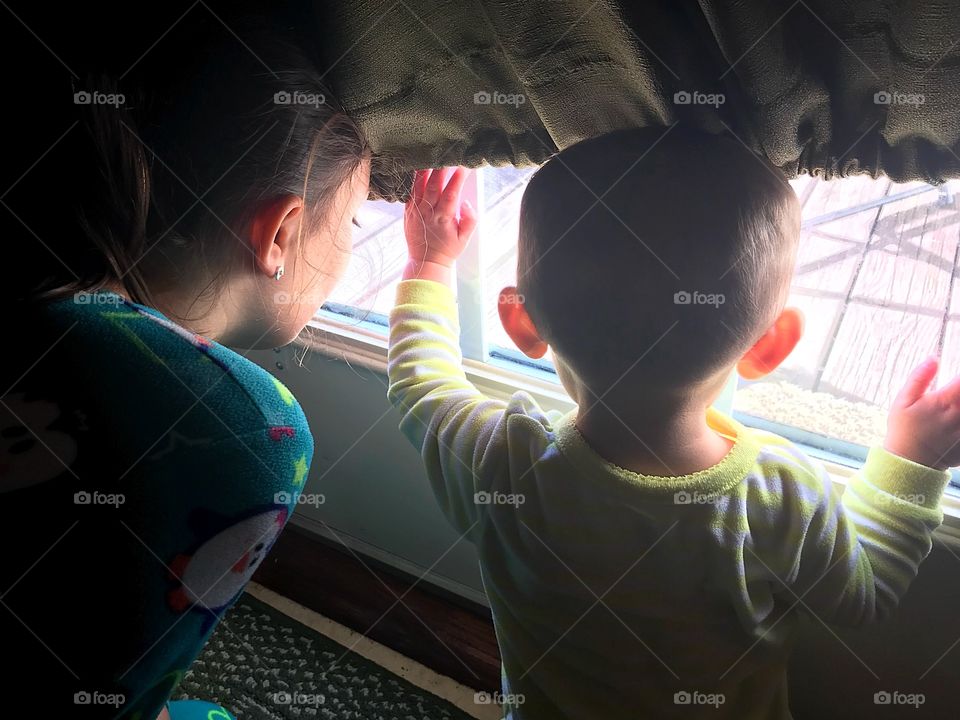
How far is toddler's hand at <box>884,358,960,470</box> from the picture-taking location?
0.58 m

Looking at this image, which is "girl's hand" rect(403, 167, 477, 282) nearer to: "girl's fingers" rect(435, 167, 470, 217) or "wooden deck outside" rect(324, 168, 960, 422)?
"girl's fingers" rect(435, 167, 470, 217)

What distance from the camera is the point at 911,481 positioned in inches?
23.1

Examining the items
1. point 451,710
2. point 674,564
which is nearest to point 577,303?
point 674,564

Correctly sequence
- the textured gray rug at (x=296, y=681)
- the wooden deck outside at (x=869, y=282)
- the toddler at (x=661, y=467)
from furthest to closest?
the textured gray rug at (x=296, y=681)
the wooden deck outside at (x=869, y=282)
the toddler at (x=661, y=467)

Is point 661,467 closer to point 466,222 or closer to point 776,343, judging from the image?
point 776,343

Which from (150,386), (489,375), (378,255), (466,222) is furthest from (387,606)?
(150,386)

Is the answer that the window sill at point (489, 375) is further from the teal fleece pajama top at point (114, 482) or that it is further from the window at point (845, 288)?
the teal fleece pajama top at point (114, 482)

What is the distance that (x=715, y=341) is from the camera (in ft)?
1.70

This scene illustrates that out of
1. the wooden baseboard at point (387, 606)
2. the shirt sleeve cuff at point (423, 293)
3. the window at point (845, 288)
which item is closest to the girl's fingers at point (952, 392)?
the window at point (845, 288)

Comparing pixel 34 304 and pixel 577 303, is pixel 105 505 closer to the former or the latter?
pixel 34 304

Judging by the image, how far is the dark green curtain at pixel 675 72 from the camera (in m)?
0.40

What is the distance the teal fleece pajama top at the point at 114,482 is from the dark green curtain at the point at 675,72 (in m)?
0.26

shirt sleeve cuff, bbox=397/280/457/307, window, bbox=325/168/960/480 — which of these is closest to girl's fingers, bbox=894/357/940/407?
window, bbox=325/168/960/480

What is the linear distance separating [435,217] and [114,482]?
42cm
